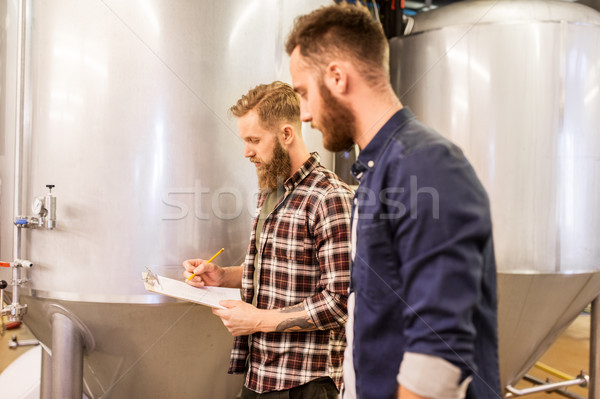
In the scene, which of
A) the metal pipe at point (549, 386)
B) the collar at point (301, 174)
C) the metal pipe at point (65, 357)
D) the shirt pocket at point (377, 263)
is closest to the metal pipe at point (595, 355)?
the metal pipe at point (549, 386)

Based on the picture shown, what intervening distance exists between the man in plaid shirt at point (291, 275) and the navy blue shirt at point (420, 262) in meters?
0.46

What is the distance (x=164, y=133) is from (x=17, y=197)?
64 cm

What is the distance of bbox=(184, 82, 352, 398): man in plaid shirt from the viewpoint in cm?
134

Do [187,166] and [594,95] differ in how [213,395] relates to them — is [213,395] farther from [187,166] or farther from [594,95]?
[594,95]

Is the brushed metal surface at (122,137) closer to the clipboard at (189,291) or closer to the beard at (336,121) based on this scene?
the clipboard at (189,291)

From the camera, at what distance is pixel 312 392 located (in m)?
1.38

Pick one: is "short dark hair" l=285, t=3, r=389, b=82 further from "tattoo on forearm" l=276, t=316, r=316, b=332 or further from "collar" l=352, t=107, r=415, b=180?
"tattoo on forearm" l=276, t=316, r=316, b=332

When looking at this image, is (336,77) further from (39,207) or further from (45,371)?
(45,371)

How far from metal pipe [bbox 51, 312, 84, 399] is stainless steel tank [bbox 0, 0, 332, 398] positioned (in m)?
0.05

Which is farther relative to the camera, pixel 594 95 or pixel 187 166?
pixel 594 95

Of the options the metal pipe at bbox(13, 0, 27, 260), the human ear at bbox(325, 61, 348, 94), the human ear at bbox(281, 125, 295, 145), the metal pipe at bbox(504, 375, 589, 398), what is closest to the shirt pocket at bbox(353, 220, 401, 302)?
the human ear at bbox(325, 61, 348, 94)

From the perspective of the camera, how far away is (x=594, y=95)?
7.20 feet

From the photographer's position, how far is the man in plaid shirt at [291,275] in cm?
134

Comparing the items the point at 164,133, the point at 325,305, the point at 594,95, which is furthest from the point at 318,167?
the point at 594,95
